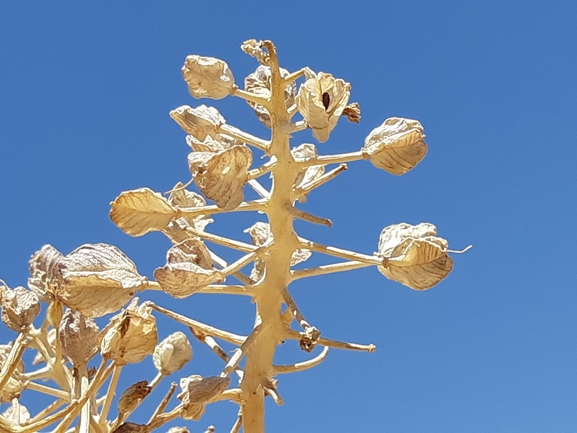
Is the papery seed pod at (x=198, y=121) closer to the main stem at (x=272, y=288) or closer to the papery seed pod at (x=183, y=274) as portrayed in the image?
the main stem at (x=272, y=288)

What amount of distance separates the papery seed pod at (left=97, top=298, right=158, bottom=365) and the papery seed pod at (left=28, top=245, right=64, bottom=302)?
0.47 meters

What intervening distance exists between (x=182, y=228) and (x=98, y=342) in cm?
45

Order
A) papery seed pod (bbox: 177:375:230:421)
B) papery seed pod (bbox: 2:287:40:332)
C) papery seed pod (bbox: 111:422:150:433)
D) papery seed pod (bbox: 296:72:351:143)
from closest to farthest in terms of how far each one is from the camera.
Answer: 1. papery seed pod (bbox: 177:375:230:421)
2. papery seed pod (bbox: 111:422:150:433)
3. papery seed pod (bbox: 296:72:351:143)
4. papery seed pod (bbox: 2:287:40:332)

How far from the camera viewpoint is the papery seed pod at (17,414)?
2714 millimetres

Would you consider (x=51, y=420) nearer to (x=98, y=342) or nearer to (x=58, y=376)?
(x=98, y=342)

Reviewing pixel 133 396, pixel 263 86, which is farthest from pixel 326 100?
pixel 133 396

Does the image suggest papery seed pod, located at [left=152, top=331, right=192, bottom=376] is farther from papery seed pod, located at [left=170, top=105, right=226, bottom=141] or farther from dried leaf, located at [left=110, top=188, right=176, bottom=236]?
papery seed pod, located at [left=170, top=105, right=226, bottom=141]

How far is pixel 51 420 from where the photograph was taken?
2125 mm

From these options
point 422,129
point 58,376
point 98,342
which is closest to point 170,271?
point 98,342

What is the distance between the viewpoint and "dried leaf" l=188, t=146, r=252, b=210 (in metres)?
2.04

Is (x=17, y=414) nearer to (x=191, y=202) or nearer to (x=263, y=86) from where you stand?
(x=191, y=202)

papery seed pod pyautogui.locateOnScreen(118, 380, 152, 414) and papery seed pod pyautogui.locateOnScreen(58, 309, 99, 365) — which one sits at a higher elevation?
papery seed pod pyautogui.locateOnScreen(58, 309, 99, 365)

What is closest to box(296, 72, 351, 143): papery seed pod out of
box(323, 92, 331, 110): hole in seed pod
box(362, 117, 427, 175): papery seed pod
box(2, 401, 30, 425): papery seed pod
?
box(323, 92, 331, 110): hole in seed pod

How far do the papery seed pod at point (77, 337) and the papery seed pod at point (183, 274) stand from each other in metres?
0.60
